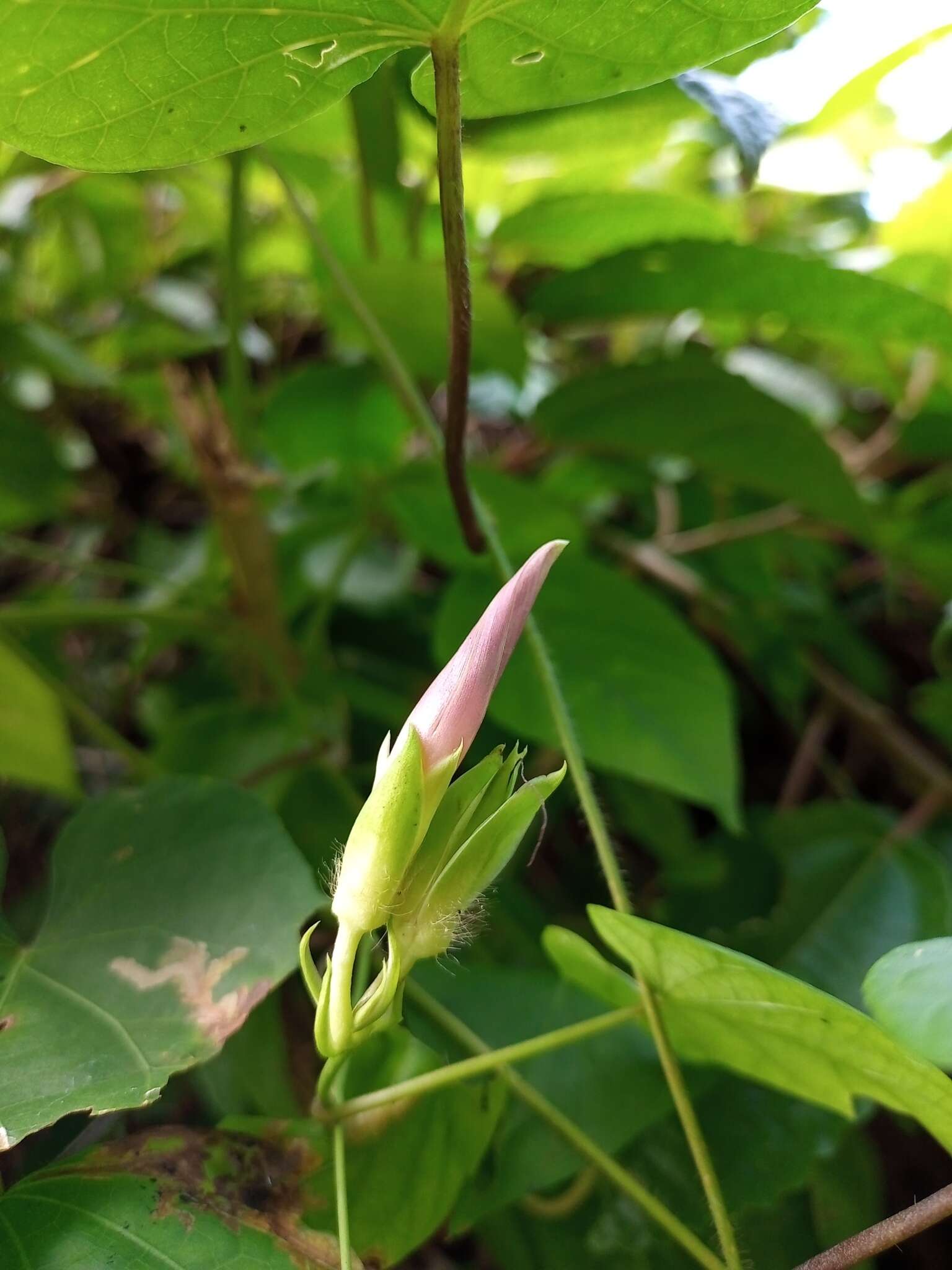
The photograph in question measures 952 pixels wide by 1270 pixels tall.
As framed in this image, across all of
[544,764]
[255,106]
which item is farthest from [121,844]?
[544,764]

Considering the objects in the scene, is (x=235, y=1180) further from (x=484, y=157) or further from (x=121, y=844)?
(x=484, y=157)

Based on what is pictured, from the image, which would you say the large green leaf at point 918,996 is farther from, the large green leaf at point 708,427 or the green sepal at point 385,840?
the large green leaf at point 708,427

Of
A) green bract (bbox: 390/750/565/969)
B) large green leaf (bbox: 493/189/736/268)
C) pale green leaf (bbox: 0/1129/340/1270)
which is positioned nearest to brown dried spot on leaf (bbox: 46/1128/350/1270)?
pale green leaf (bbox: 0/1129/340/1270)

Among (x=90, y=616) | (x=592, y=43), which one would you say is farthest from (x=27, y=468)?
(x=592, y=43)

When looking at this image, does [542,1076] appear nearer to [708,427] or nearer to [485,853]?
[485,853]

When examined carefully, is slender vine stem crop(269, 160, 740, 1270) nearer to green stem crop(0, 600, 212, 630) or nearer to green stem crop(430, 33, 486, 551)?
green stem crop(430, 33, 486, 551)

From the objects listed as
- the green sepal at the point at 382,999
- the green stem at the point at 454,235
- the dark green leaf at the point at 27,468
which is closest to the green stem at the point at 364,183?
the green stem at the point at 454,235

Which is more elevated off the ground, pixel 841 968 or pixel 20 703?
pixel 20 703
